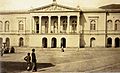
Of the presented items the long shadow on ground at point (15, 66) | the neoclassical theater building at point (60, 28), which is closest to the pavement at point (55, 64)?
the long shadow on ground at point (15, 66)

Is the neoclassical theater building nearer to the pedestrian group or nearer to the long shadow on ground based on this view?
the long shadow on ground

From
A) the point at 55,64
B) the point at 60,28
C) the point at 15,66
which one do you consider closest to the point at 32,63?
the point at 15,66

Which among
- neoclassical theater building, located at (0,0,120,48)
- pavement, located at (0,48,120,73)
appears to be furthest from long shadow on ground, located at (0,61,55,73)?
neoclassical theater building, located at (0,0,120,48)

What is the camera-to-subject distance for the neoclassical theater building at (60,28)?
4688mm

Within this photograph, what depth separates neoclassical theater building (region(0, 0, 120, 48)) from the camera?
4.69m

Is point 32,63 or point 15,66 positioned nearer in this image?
point 32,63

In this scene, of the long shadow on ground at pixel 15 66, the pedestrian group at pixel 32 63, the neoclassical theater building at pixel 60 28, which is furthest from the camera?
the neoclassical theater building at pixel 60 28

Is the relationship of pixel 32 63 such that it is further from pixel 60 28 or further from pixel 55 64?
pixel 60 28

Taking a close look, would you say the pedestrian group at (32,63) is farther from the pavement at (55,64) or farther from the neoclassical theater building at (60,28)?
the neoclassical theater building at (60,28)

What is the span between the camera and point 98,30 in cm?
740

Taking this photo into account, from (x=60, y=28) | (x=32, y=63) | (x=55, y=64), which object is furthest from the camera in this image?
(x=60, y=28)

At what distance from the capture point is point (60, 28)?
866 cm

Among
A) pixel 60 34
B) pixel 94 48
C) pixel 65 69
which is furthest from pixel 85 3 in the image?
pixel 60 34

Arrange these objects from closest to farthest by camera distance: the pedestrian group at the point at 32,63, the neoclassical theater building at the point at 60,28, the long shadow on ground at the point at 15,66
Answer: the long shadow on ground at the point at 15,66, the pedestrian group at the point at 32,63, the neoclassical theater building at the point at 60,28
